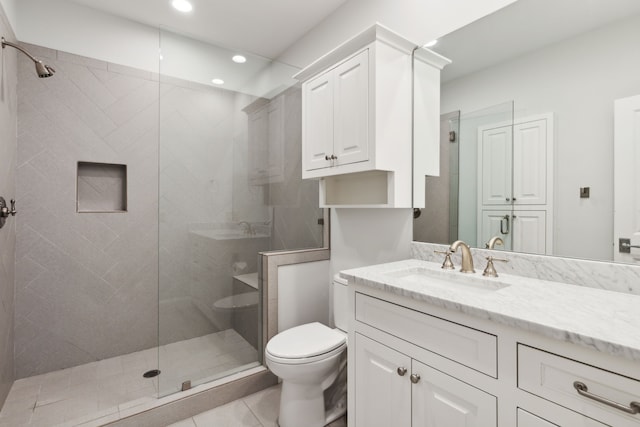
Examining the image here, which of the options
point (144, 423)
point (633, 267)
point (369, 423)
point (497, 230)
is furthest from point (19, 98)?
point (633, 267)

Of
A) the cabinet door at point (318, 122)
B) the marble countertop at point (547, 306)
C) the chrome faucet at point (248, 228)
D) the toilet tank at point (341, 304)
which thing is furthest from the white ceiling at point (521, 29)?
the chrome faucet at point (248, 228)

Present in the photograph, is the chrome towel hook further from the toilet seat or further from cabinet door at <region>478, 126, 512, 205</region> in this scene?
cabinet door at <region>478, 126, 512, 205</region>

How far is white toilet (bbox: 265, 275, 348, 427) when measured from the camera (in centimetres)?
157

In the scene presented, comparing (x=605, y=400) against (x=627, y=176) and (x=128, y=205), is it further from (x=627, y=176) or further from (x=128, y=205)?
(x=128, y=205)

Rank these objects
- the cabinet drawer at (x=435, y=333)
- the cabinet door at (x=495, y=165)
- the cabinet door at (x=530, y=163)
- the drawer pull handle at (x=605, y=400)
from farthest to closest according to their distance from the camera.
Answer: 1. the cabinet door at (x=495, y=165)
2. the cabinet door at (x=530, y=163)
3. the cabinet drawer at (x=435, y=333)
4. the drawer pull handle at (x=605, y=400)

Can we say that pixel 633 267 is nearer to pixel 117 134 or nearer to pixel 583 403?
pixel 583 403

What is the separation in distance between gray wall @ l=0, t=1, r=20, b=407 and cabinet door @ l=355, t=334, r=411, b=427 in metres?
2.09

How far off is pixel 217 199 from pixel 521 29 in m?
1.86

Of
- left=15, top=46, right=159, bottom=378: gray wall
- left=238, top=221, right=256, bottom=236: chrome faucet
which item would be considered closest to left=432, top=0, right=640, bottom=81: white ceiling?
left=238, top=221, right=256, bottom=236: chrome faucet

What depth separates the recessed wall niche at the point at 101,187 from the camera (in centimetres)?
239

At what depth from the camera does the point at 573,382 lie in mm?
750

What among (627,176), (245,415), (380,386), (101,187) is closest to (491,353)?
(380,386)

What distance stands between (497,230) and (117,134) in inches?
108

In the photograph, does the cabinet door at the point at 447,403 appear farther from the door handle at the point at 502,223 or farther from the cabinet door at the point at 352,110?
the cabinet door at the point at 352,110
